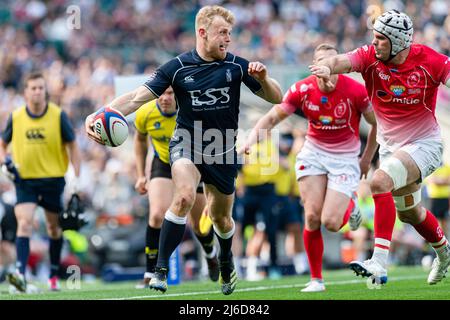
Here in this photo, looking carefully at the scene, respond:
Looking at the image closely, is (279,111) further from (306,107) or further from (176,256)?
(176,256)

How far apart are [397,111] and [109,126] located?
2664 mm

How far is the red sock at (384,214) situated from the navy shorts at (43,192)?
4.73 metres

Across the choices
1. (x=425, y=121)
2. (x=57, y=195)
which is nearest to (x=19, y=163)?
(x=57, y=195)

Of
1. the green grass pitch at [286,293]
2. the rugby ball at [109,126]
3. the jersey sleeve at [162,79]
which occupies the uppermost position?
the jersey sleeve at [162,79]

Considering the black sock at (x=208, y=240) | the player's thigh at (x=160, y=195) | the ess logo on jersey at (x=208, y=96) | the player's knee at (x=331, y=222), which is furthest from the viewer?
the black sock at (x=208, y=240)

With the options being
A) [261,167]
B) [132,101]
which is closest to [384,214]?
[132,101]

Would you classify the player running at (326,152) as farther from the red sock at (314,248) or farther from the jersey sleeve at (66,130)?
the jersey sleeve at (66,130)

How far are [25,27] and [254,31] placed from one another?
5.61 meters

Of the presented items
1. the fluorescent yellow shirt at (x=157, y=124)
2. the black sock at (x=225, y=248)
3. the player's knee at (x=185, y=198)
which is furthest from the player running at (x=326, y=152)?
the player's knee at (x=185, y=198)

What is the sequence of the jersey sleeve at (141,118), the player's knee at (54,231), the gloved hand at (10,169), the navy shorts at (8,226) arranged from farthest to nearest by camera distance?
the navy shorts at (8,226) → the player's knee at (54,231) → the gloved hand at (10,169) → the jersey sleeve at (141,118)

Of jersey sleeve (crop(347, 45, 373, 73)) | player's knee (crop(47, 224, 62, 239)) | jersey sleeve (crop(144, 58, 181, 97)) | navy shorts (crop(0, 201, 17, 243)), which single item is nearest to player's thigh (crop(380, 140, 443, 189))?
jersey sleeve (crop(347, 45, 373, 73))

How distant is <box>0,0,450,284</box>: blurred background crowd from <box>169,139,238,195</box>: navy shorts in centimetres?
873

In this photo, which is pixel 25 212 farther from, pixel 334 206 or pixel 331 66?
pixel 331 66

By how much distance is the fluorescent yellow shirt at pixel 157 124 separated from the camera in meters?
11.6
